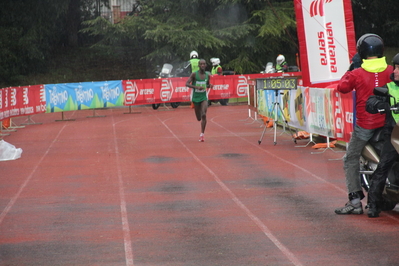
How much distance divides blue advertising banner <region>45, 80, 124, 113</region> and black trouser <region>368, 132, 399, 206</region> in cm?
1874

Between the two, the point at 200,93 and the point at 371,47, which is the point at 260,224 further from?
the point at 200,93

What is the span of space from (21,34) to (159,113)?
19295 millimetres

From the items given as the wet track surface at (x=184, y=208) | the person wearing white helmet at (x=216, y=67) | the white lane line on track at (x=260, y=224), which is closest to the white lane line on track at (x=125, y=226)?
the wet track surface at (x=184, y=208)

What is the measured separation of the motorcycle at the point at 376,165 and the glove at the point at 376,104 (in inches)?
2.1

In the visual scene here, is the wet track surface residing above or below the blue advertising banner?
below

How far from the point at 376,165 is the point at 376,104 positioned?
2.63 ft

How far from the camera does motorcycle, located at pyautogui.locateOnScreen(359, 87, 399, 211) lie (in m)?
7.31

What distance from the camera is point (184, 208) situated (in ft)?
28.8

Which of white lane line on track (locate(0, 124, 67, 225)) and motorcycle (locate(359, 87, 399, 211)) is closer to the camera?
motorcycle (locate(359, 87, 399, 211))

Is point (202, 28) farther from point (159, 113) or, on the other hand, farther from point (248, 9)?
point (159, 113)

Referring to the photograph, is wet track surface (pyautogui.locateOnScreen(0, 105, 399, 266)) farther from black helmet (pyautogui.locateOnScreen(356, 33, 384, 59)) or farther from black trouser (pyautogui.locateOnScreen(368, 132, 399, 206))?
black helmet (pyautogui.locateOnScreen(356, 33, 384, 59))

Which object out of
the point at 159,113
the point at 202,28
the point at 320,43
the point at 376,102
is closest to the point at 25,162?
the point at 320,43

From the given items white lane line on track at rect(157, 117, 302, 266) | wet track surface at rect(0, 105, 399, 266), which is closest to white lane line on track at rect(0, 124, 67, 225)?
wet track surface at rect(0, 105, 399, 266)

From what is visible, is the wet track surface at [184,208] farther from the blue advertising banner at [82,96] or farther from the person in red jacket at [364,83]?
the blue advertising banner at [82,96]
